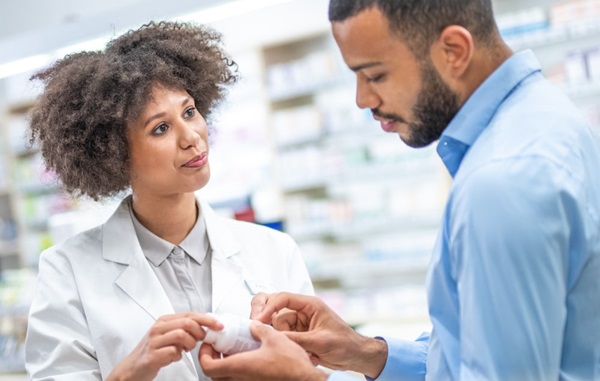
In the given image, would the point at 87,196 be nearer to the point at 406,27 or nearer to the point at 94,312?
the point at 94,312

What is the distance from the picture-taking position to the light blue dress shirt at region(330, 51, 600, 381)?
1119 millimetres

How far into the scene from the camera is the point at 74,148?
2.04 meters

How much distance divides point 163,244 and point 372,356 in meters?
0.67

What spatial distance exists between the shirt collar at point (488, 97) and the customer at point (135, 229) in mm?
863

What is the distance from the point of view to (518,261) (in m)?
1.11

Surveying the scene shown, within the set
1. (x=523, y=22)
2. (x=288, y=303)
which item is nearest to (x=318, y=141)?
(x=523, y=22)

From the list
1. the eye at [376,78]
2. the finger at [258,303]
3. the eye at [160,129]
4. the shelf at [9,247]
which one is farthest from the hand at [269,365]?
the shelf at [9,247]

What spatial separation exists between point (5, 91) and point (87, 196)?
A: 21.7 ft

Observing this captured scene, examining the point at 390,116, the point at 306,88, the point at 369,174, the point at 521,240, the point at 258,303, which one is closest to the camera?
the point at 521,240

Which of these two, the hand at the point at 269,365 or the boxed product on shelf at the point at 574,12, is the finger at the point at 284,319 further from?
the boxed product on shelf at the point at 574,12

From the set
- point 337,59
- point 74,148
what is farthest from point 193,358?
point 337,59

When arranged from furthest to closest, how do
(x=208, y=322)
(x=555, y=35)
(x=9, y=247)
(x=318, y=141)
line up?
(x=9, y=247), (x=318, y=141), (x=555, y=35), (x=208, y=322)

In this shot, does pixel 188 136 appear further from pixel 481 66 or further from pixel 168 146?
pixel 481 66

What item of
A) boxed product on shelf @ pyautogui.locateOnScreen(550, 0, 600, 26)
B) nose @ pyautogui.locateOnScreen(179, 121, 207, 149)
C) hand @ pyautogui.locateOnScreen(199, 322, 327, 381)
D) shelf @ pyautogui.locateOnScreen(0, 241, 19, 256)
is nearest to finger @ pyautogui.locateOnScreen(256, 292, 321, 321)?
hand @ pyautogui.locateOnScreen(199, 322, 327, 381)
